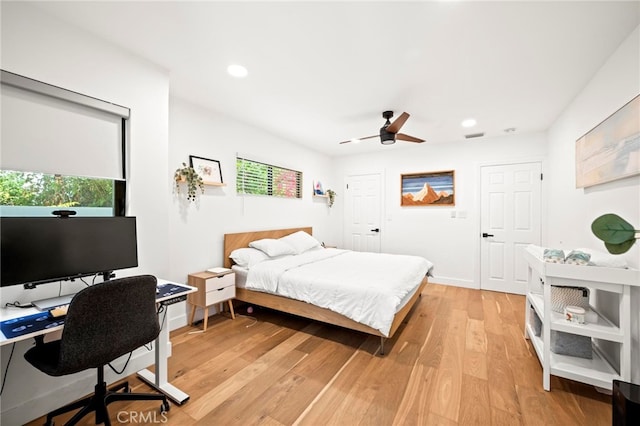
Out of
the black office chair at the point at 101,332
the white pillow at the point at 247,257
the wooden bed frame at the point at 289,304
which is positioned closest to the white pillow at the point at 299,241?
the wooden bed frame at the point at 289,304

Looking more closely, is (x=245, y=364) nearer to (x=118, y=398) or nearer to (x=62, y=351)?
(x=118, y=398)

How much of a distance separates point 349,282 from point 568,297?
1737 millimetres

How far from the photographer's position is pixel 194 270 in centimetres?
313

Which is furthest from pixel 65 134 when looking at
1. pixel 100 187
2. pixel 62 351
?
pixel 62 351

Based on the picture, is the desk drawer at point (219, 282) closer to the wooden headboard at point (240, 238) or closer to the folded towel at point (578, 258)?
the wooden headboard at point (240, 238)

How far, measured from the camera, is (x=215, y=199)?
340 cm

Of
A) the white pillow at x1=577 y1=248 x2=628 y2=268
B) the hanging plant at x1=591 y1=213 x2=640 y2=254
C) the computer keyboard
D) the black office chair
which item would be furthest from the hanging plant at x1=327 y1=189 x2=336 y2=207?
Result: the computer keyboard

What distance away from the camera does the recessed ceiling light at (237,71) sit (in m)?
2.35

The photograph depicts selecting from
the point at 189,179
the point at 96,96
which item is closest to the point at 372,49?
the point at 96,96

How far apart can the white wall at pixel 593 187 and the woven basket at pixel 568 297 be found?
0.80ft

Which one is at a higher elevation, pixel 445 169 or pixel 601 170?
pixel 445 169

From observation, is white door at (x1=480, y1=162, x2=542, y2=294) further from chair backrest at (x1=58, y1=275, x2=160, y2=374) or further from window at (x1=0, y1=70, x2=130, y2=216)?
window at (x1=0, y1=70, x2=130, y2=216)

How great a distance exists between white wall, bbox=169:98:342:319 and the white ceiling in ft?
0.97

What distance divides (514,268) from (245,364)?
4.29 metres
